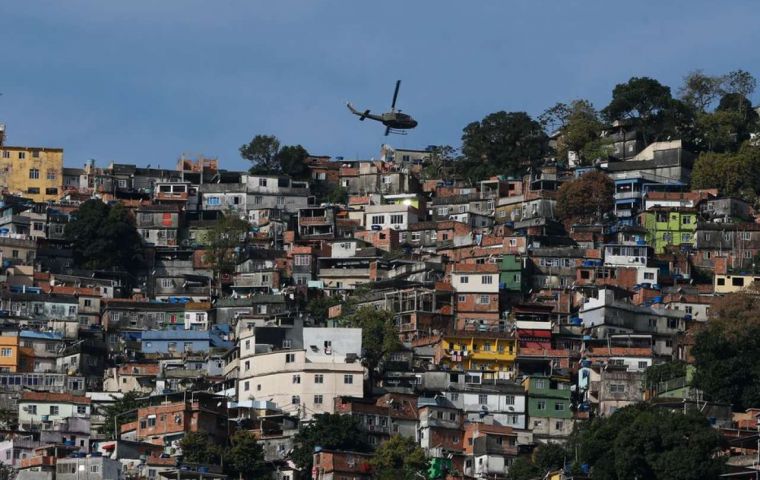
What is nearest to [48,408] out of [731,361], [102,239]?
[102,239]

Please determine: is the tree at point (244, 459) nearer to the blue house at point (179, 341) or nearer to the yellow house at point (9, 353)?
the yellow house at point (9, 353)

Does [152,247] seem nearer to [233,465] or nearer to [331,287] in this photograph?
[331,287]

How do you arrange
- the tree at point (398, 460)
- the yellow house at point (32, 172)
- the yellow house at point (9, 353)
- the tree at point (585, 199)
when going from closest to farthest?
the tree at point (398, 460) < the yellow house at point (9, 353) < the tree at point (585, 199) < the yellow house at point (32, 172)

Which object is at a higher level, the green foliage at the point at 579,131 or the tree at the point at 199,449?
the green foliage at the point at 579,131

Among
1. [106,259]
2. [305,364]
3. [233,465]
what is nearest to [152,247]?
[106,259]

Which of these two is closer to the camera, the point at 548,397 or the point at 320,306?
the point at 548,397

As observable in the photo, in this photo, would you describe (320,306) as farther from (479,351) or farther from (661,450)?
(661,450)

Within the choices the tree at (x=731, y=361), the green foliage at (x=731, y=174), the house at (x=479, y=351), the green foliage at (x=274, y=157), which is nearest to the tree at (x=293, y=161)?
the green foliage at (x=274, y=157)
